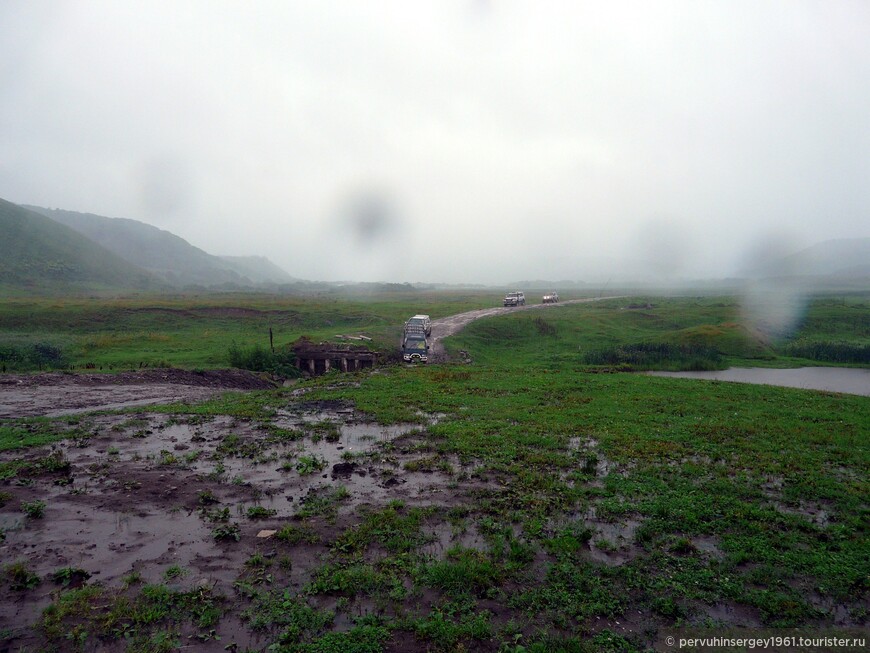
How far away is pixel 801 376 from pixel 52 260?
6449 inches

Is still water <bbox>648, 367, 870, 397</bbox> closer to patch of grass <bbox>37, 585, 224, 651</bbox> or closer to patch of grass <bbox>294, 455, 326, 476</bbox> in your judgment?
patch of grass <bbox>294, 455, 326, 476</bbox>

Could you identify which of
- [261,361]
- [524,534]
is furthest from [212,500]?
[261,361]

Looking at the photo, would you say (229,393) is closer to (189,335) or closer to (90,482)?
(90,482)

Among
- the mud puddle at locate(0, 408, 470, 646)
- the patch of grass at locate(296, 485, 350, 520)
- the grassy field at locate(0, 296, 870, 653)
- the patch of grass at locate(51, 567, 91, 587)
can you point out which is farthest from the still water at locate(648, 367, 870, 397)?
the patch of grass at locate(51, 567, 91, 587)

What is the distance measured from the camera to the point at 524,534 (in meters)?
8.81

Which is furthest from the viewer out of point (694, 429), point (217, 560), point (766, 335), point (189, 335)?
point (766, 335)

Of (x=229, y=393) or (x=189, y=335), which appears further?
(x=189, y=335)

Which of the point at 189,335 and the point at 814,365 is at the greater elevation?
the point at 189,335

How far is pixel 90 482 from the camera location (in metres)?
11.2

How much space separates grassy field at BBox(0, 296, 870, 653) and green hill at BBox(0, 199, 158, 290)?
121381 mm

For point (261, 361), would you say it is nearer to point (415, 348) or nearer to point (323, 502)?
point (415, 348)

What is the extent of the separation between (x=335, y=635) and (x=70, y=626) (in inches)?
153

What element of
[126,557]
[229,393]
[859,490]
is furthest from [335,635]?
[229,393]

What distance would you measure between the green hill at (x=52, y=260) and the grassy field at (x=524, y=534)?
121 metres
